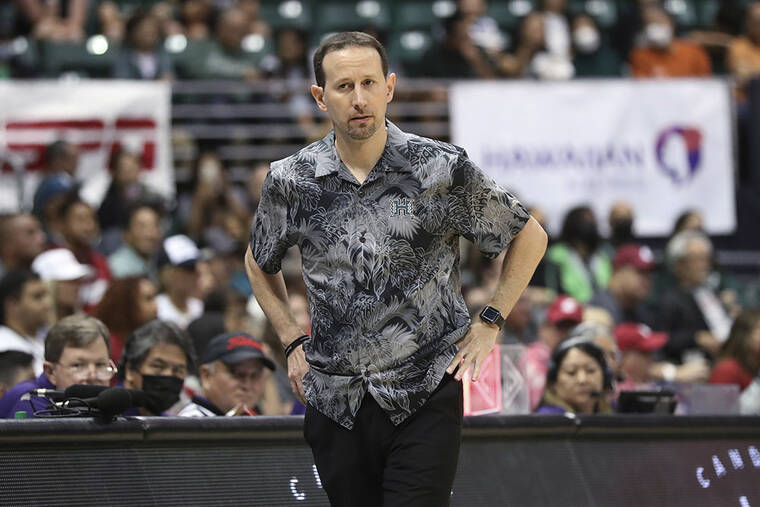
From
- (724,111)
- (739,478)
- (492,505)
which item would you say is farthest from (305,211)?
(724,111)

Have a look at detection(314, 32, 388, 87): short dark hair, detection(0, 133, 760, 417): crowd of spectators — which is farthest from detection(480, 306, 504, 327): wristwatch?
detection(0, 133, 760, 417): crowd of spectators

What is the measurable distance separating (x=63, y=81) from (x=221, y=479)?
723cm

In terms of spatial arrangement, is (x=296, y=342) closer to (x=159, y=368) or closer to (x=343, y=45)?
(x=343, y=45)

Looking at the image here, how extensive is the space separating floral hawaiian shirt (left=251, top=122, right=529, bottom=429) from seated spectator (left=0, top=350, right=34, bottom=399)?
270cm

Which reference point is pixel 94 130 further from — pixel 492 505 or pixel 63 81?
pixel 492 505

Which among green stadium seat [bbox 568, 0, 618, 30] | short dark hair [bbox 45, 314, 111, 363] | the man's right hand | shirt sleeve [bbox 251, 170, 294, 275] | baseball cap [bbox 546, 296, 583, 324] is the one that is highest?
green stadium seat [bbox 568, 0, 618, 30]

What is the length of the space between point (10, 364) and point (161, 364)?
717mm

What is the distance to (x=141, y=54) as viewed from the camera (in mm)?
12344

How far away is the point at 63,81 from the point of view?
37.8 ft

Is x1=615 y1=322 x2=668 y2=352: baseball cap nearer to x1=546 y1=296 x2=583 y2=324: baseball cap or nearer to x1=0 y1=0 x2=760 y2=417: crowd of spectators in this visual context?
x1=0 y1=0 x2=760 y2=417: crowd of spectators

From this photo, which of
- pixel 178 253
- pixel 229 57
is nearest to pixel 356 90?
pixel 178 253

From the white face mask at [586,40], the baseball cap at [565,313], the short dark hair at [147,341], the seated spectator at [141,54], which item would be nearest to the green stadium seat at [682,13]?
the white face mask at [586,40]

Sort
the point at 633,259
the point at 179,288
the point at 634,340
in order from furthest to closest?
the point at 633,259 < the point at 179,288 < the point at 634,340

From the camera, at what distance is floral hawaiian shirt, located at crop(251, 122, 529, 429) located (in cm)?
385
